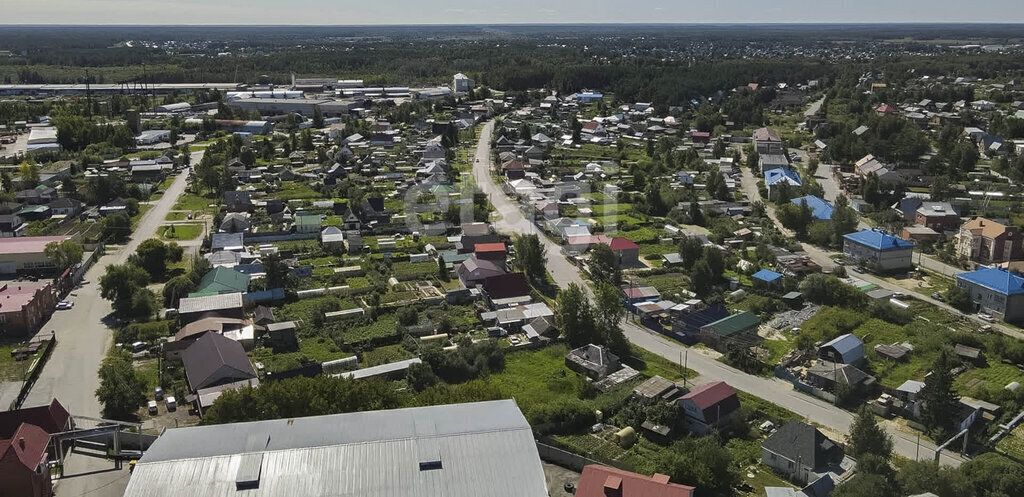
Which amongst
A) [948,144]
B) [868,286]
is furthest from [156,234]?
[948,144]

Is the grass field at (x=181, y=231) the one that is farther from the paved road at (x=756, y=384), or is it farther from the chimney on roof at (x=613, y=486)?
the chimney on roof at (x=613, y=486)

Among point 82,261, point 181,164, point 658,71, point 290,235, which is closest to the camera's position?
point 82,261

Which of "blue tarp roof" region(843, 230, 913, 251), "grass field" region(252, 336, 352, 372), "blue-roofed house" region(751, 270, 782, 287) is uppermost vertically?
"blue tarp roof" region(843, 230, 913, 251)

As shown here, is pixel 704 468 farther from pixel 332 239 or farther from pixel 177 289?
pixel 332 239

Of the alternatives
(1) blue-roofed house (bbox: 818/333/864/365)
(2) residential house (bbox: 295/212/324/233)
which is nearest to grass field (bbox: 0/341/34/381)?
(2) residential house (bbox: 295/212/324/233)

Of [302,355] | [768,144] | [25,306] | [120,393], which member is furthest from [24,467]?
[768,144]

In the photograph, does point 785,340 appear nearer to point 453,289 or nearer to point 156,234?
point 453,289

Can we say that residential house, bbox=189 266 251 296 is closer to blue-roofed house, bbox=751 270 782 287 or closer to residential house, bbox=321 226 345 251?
residential house, bbox=321 226 345 251
